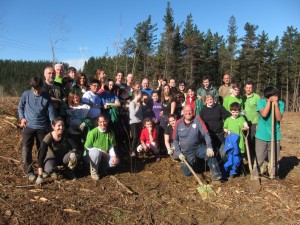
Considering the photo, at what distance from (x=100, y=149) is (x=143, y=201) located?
1.38 m

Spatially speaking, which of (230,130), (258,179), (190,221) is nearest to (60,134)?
(190,221)

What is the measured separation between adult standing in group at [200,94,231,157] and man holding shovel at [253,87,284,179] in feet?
2.52

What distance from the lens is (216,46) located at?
4294cm

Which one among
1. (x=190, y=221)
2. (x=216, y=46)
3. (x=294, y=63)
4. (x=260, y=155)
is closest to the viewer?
(x=190, y=221)

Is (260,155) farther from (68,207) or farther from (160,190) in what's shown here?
(68,207)

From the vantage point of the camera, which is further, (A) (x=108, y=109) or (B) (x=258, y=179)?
(A) (x=108, y=109)

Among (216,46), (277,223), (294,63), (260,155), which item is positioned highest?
(216,46)

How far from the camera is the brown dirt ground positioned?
3.96 meters

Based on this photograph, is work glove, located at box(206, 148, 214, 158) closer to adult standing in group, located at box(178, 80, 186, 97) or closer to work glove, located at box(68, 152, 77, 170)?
work glove, located at box(68, 152, 77, 170)

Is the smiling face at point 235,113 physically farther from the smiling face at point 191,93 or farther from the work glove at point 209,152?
the smiling face at point 191,93

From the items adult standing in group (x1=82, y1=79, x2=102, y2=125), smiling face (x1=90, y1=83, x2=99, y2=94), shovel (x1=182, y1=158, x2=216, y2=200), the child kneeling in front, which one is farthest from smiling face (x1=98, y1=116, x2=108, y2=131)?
shovel (x1=182, y1=158, x2=216, y2=200)

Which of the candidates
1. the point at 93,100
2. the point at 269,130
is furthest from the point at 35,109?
the point at 269,130

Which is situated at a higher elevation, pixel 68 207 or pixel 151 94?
pixel 151 94

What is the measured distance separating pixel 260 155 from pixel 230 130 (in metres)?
0.73
